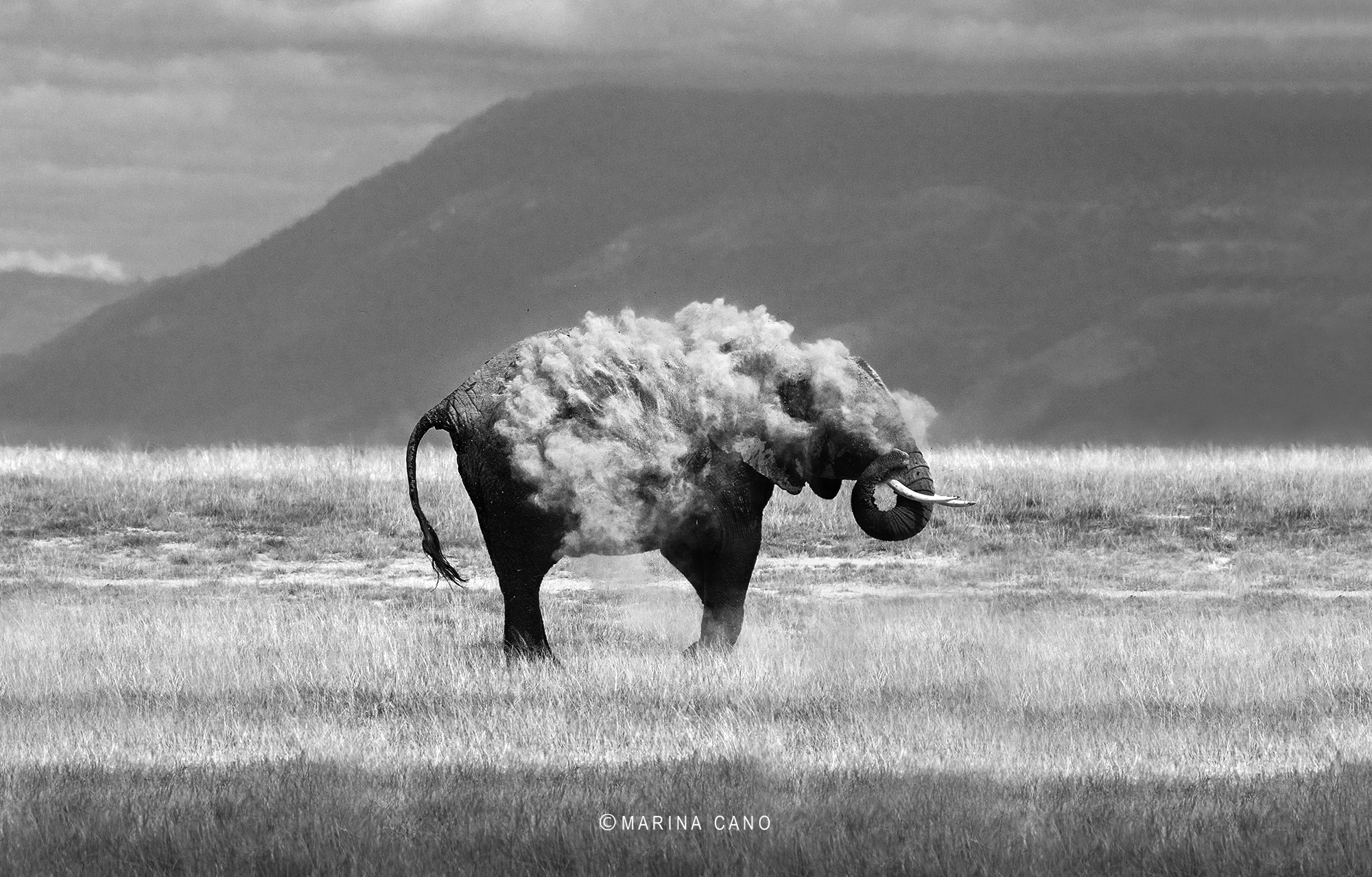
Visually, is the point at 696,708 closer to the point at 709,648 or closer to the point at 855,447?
the point at 709,648

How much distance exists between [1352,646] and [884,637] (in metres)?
3.87

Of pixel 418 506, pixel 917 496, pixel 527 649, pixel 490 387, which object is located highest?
pixel 490 387

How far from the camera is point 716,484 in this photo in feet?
50.6

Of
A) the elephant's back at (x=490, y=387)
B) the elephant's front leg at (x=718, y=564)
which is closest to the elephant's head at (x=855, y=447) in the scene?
the elephant's front leg at (x=718, y=564)

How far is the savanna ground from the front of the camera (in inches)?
407

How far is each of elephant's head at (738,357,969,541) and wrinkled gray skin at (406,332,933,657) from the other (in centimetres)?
1

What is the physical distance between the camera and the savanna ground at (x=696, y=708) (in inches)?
407

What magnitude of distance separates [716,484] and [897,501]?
1.36m

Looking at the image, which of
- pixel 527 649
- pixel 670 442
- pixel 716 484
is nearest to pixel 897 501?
pixel 716 484

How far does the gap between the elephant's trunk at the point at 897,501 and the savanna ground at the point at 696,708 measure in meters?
1.11

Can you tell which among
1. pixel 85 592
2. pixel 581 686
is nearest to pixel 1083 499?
pixel 85 592

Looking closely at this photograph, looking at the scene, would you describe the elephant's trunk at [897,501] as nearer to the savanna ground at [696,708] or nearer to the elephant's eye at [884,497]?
the elephant's eye at [884,497]

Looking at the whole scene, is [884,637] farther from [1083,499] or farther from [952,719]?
[1083,499]

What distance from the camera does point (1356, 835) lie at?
10.4 metres
